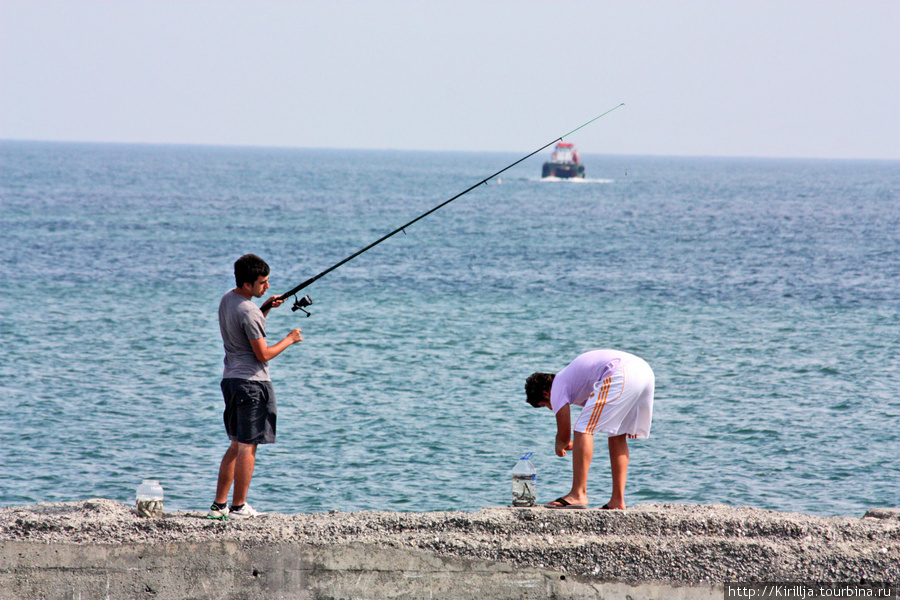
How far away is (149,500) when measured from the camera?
471cm

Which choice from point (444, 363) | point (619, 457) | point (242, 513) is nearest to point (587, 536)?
point (619, 457)

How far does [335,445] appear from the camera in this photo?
11.0 metres

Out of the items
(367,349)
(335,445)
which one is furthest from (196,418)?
(367,349)

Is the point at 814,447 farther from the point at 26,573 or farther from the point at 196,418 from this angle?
the point at 26,573

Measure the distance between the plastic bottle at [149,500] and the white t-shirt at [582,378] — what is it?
7.19 ft

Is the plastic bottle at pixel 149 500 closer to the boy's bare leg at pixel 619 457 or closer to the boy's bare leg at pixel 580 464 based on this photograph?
the boy's bare leg at pixel 580 464

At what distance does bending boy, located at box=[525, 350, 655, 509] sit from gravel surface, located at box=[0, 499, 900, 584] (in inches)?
11.4

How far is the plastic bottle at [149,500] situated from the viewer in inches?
185

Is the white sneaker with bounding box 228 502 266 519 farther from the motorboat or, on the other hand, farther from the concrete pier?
the motorboat

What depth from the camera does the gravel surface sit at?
172 inches

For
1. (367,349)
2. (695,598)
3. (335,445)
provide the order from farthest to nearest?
(367,349), (335,445), (695,598)

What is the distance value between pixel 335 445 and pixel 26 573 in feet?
22.0

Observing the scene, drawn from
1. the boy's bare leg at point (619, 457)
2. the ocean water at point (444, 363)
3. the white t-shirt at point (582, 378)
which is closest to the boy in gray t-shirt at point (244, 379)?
the white t-shirt at point (582, 378)

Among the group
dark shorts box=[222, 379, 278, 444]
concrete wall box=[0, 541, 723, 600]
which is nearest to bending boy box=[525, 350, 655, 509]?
concrete wall box=[0, 541, 723, 600]
